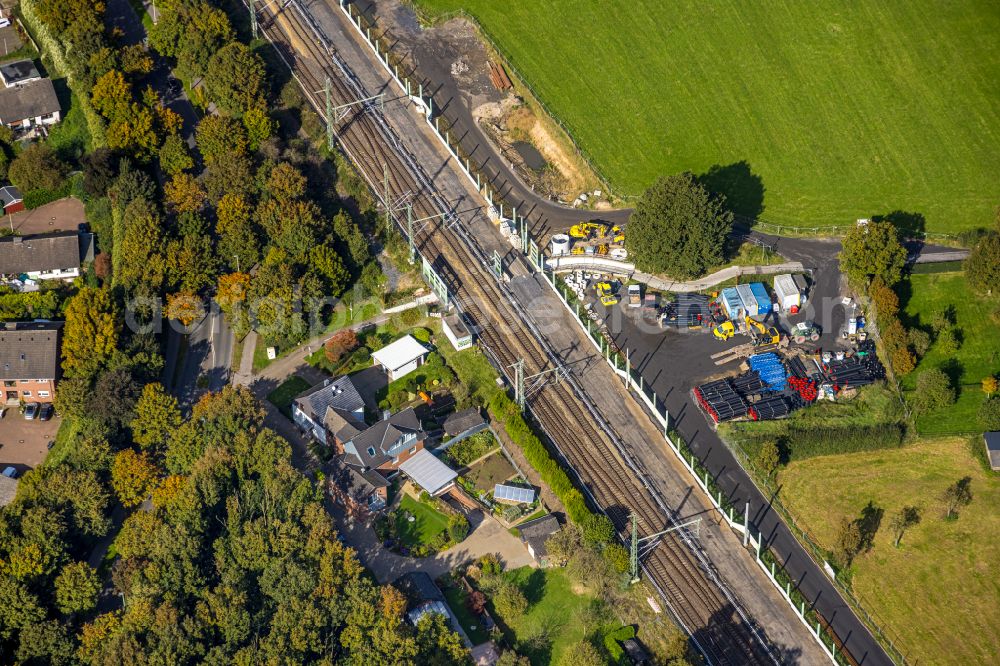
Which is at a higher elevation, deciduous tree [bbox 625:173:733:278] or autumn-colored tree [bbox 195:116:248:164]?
autumn-colored tree [bbox 195:116:248:164]

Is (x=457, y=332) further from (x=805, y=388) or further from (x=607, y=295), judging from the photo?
(x=805, y=388)

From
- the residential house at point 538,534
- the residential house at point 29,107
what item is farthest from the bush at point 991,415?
the residential house at point 29,107

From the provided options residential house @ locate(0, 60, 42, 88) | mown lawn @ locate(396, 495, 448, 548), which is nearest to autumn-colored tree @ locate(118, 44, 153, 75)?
residential house @ locate(0, 60, 42, 88)

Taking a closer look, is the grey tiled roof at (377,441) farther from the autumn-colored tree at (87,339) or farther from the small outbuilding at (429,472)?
the autumn-colored tree at (87,339)

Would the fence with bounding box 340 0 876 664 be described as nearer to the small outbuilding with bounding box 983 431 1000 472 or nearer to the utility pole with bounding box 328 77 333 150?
the utility pole with bounding box 328 77 333 150

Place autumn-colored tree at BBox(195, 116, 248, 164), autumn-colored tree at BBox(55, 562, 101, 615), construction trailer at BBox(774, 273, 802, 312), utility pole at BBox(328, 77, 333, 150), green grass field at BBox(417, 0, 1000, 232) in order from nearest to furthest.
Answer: autumn-colored tree at BBox(55, 562, 101, 615) → construction trailer at BBox(774, 273, 802, 312) → green grass field at BBox(417, 0, 1000, 232) → autumn-colored tree at BBox(195, 116, 248, 164) → utility pole at BBox(328, 77, 333, 150)
